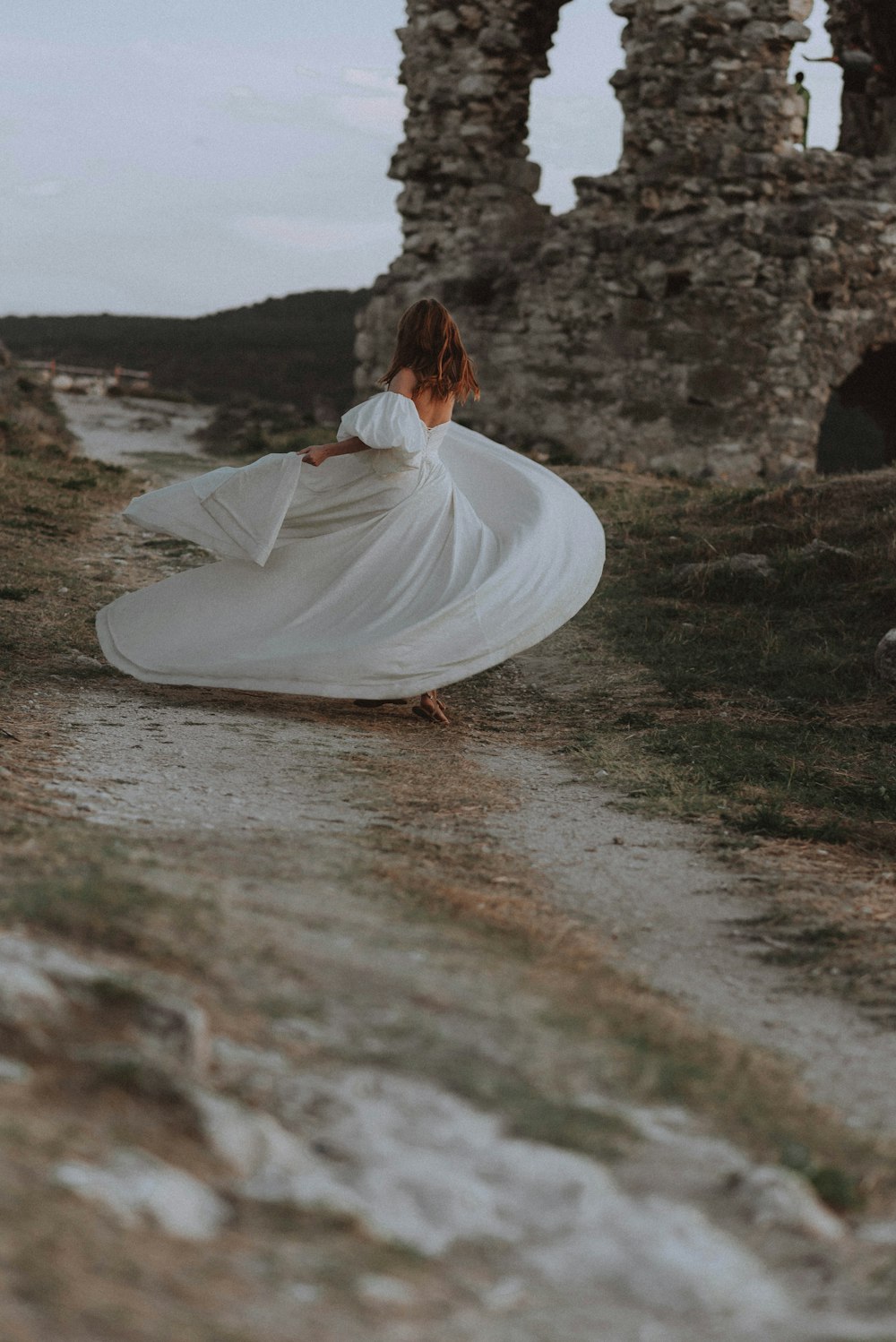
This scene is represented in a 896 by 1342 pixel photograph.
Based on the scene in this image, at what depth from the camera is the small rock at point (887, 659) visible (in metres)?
6.25

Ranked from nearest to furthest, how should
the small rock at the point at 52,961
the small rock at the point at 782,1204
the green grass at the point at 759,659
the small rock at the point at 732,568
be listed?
the small rock at the point at 782,1204
the small rock at the point at 52,961
the green grass at the point at 759,659
the small rock at the point at 732,568

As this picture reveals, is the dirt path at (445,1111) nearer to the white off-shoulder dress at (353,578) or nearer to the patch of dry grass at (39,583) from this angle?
the patch of dry grass at (39,583)

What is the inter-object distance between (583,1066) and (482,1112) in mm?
284

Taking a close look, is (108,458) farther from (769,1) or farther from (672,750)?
(672,750)

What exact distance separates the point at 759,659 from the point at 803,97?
9072mm

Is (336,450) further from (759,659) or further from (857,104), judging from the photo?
(857,104)

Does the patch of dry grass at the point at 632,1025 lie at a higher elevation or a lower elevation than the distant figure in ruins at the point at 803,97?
lower

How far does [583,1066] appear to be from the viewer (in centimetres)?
227

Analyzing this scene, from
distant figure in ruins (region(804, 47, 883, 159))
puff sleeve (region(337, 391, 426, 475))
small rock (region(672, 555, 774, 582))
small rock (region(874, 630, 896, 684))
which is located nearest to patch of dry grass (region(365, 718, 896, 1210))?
puff sleeve (region(337, 391, 426, 475))

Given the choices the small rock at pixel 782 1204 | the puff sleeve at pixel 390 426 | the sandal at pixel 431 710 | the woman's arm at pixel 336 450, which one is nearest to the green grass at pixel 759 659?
the sandal at pixel 431 710

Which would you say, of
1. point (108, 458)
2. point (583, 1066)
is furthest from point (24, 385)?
point (583, 1066)

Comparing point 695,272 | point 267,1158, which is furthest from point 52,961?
point 695,272

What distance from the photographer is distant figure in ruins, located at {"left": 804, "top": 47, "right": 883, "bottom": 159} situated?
1488cm

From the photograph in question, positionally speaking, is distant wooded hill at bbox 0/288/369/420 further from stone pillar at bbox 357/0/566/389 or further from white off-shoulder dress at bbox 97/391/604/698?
white off-shoulder dress at bbox 97/391/604/698
